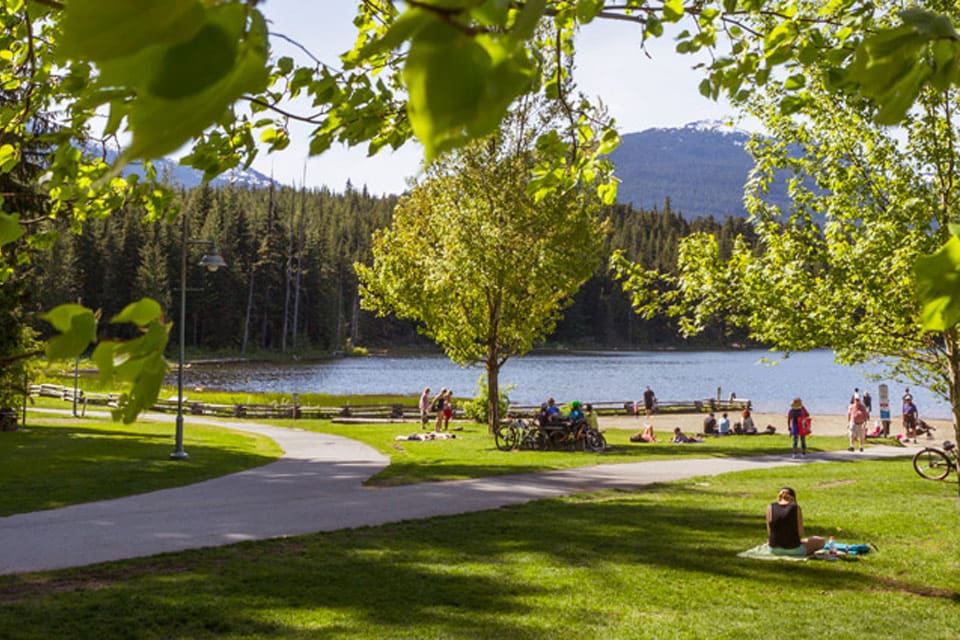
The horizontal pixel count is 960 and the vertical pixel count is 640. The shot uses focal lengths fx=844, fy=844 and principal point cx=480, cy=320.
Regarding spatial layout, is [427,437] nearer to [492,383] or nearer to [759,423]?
[492,383]

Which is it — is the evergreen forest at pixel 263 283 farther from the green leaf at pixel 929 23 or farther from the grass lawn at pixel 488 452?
the green leaf at pixel 929 23

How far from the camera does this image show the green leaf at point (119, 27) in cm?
63

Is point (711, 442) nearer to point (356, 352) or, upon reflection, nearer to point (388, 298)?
point (388, 298)

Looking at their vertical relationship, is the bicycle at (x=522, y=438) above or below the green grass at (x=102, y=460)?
above

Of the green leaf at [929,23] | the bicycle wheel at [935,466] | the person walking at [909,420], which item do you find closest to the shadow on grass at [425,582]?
the green leaf at [929,23]

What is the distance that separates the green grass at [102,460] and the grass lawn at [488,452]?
3.35m

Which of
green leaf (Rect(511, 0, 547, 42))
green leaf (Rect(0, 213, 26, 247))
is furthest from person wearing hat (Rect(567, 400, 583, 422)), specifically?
green leaf (Rect(511, 0, 547, 42))

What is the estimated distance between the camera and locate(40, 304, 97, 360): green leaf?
3.77ft

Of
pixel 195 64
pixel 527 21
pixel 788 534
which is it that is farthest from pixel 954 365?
pixel 195 64

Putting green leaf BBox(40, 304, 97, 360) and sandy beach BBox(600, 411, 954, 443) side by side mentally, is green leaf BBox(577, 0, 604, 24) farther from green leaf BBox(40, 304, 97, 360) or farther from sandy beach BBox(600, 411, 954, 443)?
sandy beach BBox(600, 411, 954, 443)

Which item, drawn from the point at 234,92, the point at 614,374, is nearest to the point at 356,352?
the point at 614,374

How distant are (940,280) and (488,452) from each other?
66.8 feet

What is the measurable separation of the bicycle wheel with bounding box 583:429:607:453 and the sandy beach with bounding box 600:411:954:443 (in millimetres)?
9149

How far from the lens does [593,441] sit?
74.3ft
